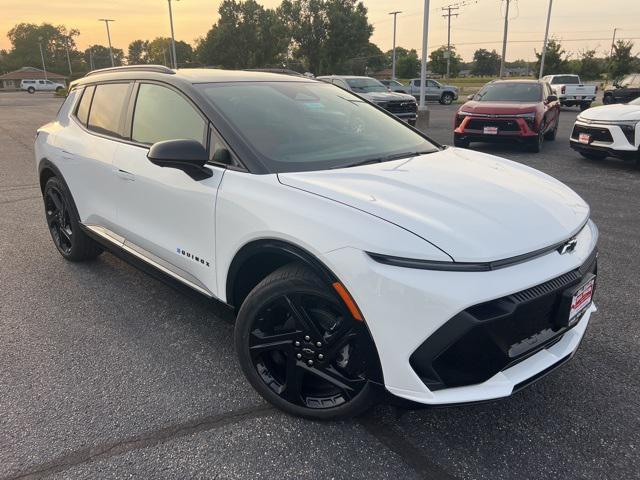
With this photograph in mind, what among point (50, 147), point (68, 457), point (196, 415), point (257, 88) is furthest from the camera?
Answer: point (50, 147)

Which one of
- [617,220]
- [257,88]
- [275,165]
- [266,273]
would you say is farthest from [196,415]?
[617,220]

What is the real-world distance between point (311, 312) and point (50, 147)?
10.5 ft

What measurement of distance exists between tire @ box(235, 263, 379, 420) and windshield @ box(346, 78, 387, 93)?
48.7ft

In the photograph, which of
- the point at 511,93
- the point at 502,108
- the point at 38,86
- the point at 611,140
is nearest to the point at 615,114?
the point at 611,140

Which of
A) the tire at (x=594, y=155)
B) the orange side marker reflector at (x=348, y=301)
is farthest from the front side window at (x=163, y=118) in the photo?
the tire at (x=594, y=155)

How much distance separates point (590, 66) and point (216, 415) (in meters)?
56.9

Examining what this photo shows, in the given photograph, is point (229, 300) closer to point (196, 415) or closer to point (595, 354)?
point (196, 415)

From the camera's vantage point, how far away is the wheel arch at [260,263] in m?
2.02

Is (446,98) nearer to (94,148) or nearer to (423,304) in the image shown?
(94,148)

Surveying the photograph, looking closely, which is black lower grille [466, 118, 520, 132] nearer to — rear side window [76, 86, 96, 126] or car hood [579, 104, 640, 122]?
car hood [579, 104, 640, 122]

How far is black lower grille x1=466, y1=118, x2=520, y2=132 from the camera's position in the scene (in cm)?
983

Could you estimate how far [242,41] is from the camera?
195 feet

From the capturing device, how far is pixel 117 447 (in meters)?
2.17

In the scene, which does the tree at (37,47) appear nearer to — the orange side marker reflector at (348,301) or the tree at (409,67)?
the tree at (409,67)
